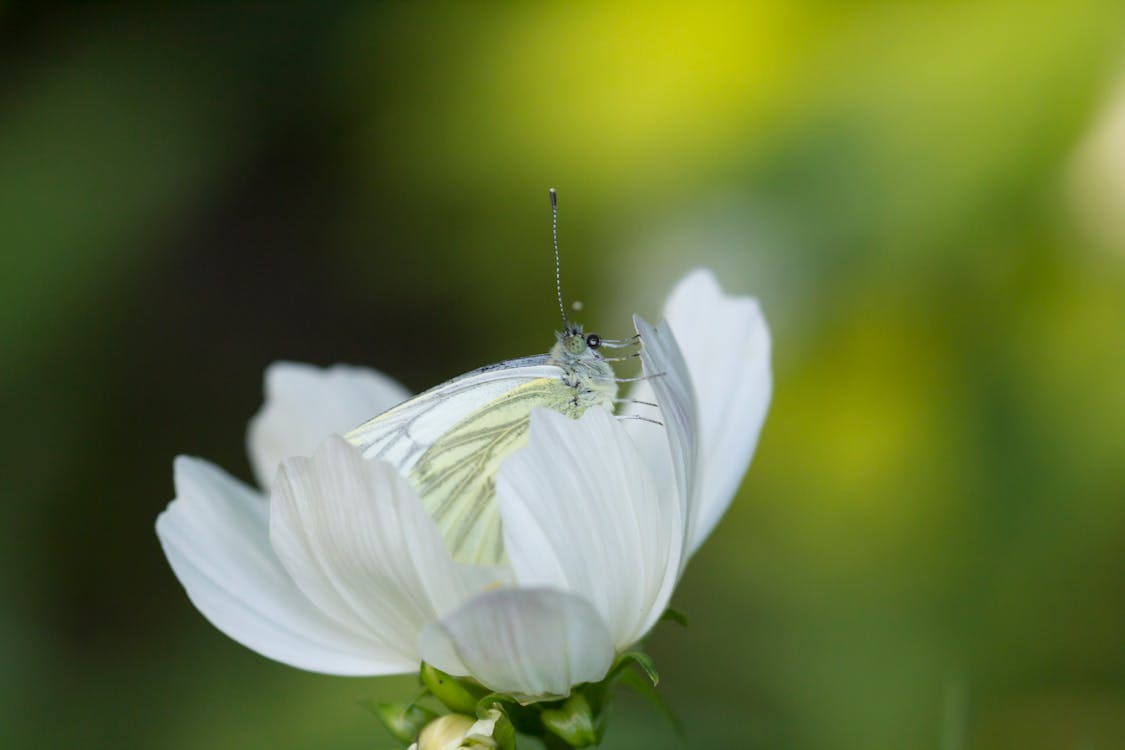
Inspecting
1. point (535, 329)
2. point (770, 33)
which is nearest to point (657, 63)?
point (770, 33)

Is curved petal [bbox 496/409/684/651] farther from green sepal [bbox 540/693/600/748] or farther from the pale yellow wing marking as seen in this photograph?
the pale yellow wing marking

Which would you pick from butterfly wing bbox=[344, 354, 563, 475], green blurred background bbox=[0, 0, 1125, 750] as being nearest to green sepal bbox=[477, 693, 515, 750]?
butterfly wing bbox=[344, 354, 563, 475]

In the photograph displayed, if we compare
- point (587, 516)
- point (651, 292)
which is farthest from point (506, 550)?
point (651, 292)

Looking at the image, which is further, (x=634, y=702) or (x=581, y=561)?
(x=634, y=702)

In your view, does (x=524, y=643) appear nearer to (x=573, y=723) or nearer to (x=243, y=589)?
(x=573, y=723)

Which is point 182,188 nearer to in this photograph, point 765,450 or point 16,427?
point 16,427

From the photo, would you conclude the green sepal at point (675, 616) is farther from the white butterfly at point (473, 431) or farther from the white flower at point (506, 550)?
the white butterfly at point (473, 431)
